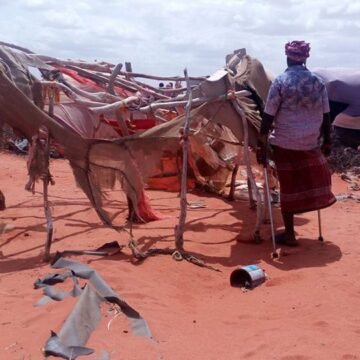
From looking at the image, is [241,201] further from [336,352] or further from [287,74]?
[336,352]

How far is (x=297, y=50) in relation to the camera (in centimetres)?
598

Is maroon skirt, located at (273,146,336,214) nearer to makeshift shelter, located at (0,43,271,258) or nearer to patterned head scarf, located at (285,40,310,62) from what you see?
makeshift shelter, located at (0,43,271,258)

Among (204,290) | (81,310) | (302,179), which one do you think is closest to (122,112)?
(302,179)

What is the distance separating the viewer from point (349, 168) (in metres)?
13.6

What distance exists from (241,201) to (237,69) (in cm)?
231

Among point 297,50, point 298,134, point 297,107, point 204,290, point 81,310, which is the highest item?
point 297,50

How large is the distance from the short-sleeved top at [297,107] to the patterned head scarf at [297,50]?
0.30ft

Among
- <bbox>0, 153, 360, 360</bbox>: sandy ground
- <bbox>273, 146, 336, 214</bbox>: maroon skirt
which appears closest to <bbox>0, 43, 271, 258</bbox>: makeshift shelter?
<bbox>273, 146, 336, 214</bbox>: maroon skirt

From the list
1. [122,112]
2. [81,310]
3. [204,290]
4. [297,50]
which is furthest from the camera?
[122,112]

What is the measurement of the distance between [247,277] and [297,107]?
1.72 meters

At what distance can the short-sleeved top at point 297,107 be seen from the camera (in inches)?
235

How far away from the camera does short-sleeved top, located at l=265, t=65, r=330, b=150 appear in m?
5.96

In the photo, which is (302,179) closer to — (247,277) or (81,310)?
(247,277)

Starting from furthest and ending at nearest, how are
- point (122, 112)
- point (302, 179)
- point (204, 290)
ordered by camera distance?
point (122, 112) < point (302, 179) < point (204, 290)
